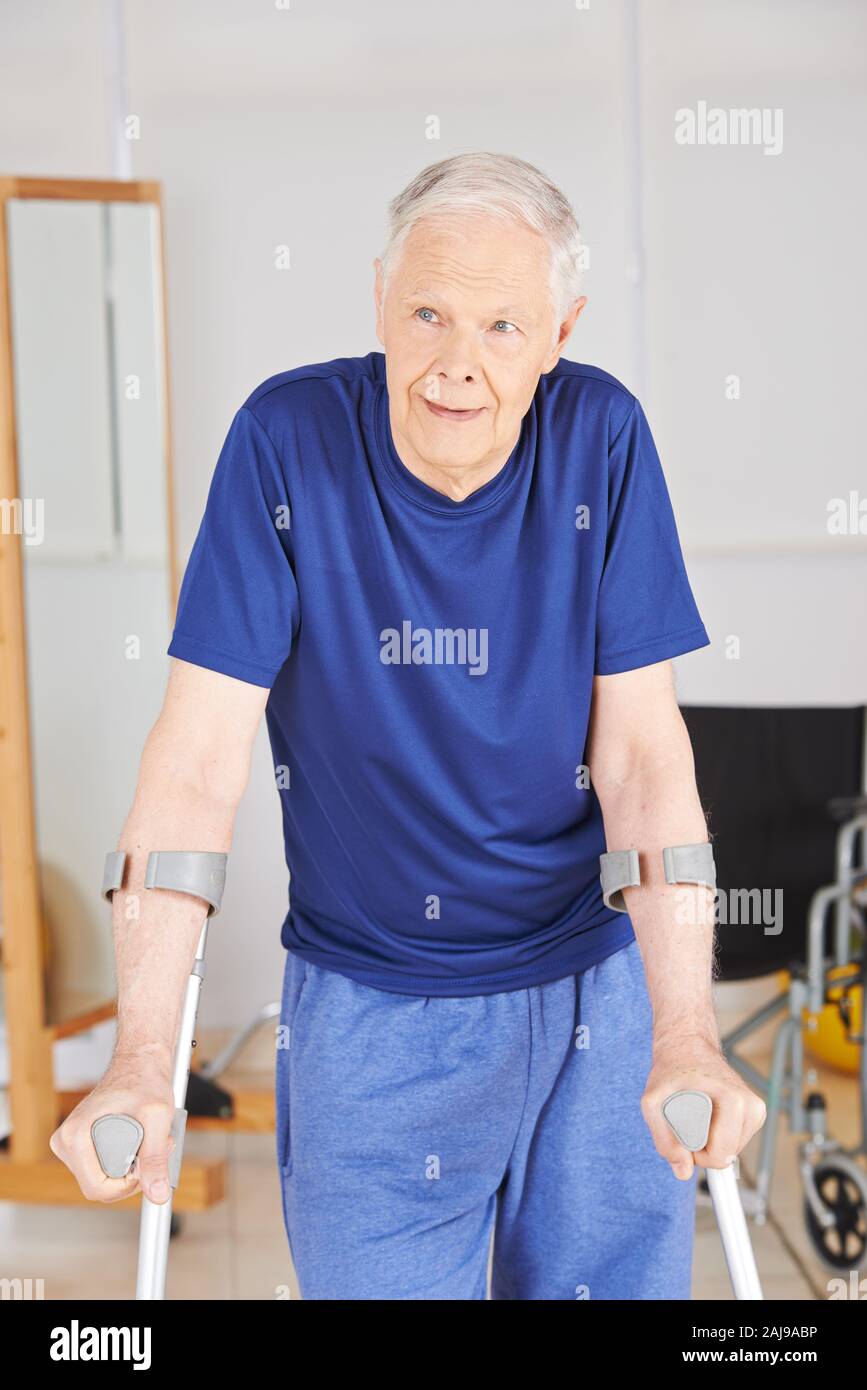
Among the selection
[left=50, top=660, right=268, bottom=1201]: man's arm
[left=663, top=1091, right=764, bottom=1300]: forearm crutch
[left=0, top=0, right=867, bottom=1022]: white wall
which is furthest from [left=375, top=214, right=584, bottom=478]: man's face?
[left=0, top=0, right=867, bottom=1022]: white wall

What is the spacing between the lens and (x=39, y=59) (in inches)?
115

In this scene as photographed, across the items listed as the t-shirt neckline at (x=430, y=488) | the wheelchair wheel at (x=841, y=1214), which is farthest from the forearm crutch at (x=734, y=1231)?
the wheelchair wheel at (x=841, y=1214)

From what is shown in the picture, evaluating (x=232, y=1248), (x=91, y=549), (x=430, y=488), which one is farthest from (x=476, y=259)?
(x=232, y=1248)

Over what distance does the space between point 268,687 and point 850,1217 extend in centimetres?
163

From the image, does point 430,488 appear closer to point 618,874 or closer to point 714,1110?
point 618,874

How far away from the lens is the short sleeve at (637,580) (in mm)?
991

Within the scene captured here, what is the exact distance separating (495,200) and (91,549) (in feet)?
5.60

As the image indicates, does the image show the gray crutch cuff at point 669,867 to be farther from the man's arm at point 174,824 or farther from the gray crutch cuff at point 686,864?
the man's arm at point 174,824

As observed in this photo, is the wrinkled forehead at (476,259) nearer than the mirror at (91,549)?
Yes

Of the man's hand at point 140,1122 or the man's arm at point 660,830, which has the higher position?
the man's arm at point 660,830

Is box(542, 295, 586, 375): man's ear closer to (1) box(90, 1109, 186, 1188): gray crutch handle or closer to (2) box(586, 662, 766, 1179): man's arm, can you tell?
(2) box(586, 662, 766, 1179): man's arm

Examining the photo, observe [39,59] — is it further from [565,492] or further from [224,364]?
[565,492]

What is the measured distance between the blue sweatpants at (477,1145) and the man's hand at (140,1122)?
22 cm

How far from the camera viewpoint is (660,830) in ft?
3.25
